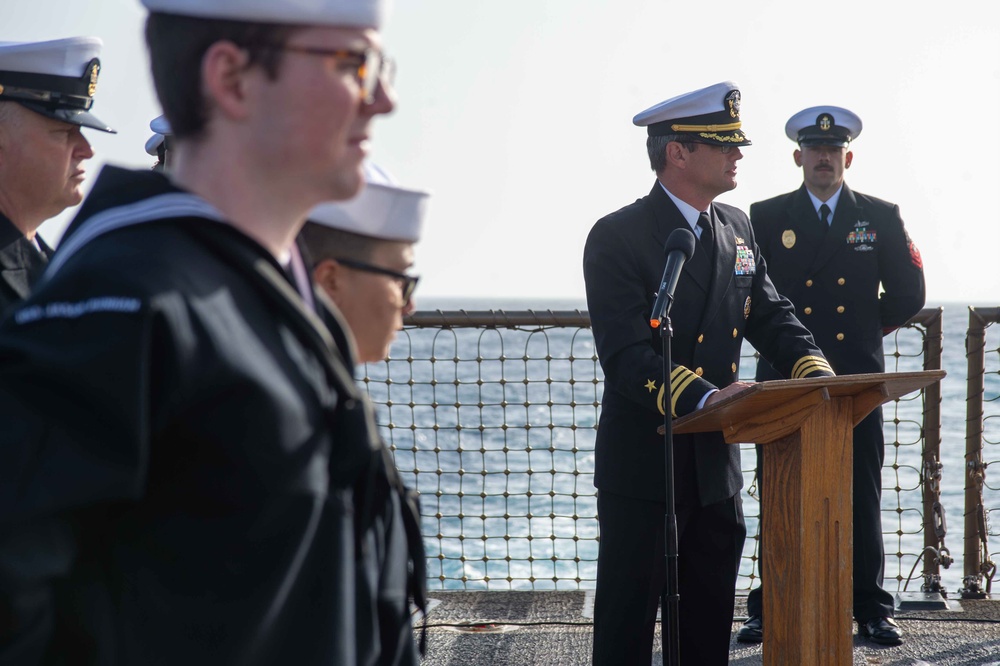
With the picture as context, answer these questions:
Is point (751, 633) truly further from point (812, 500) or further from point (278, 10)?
point (278, 10)

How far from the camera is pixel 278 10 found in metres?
1.17

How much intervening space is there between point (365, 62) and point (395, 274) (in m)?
0.53

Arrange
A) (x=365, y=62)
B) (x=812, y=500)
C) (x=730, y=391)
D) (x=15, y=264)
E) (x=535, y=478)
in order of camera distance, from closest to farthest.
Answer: (x=365, y=62) < (x=15, y=264) < (x=730, y=391) < (x=812, y=500) < (x=535, y=478)

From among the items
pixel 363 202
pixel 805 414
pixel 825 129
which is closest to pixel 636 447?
pixel 805 414

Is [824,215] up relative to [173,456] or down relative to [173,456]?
up

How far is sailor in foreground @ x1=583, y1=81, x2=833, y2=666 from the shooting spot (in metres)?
3.50

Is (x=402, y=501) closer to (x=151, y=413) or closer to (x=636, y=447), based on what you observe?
(x=151, y=413)

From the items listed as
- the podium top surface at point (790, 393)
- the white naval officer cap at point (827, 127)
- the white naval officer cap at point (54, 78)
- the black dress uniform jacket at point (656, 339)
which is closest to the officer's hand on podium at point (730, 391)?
the podium top surface at point (790, 393)

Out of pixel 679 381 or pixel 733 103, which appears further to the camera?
pixel 733 103

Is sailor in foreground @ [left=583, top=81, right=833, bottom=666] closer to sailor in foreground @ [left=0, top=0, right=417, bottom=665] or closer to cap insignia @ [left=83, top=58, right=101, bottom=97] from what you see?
cap insignia @ [left=83, top=58, right=101, bottom=97]

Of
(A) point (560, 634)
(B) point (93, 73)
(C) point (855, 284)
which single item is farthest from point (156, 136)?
(C) point (855, 284)

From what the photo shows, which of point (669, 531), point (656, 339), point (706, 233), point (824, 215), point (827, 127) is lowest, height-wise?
point (669, 531)

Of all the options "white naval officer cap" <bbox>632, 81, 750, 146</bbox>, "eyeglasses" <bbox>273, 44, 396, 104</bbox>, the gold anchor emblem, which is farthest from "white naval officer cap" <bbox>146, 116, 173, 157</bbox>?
"eyeglasses" <bbox>273, 44, 396, 104</bbox>

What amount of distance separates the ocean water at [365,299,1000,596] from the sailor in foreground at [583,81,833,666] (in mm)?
854
